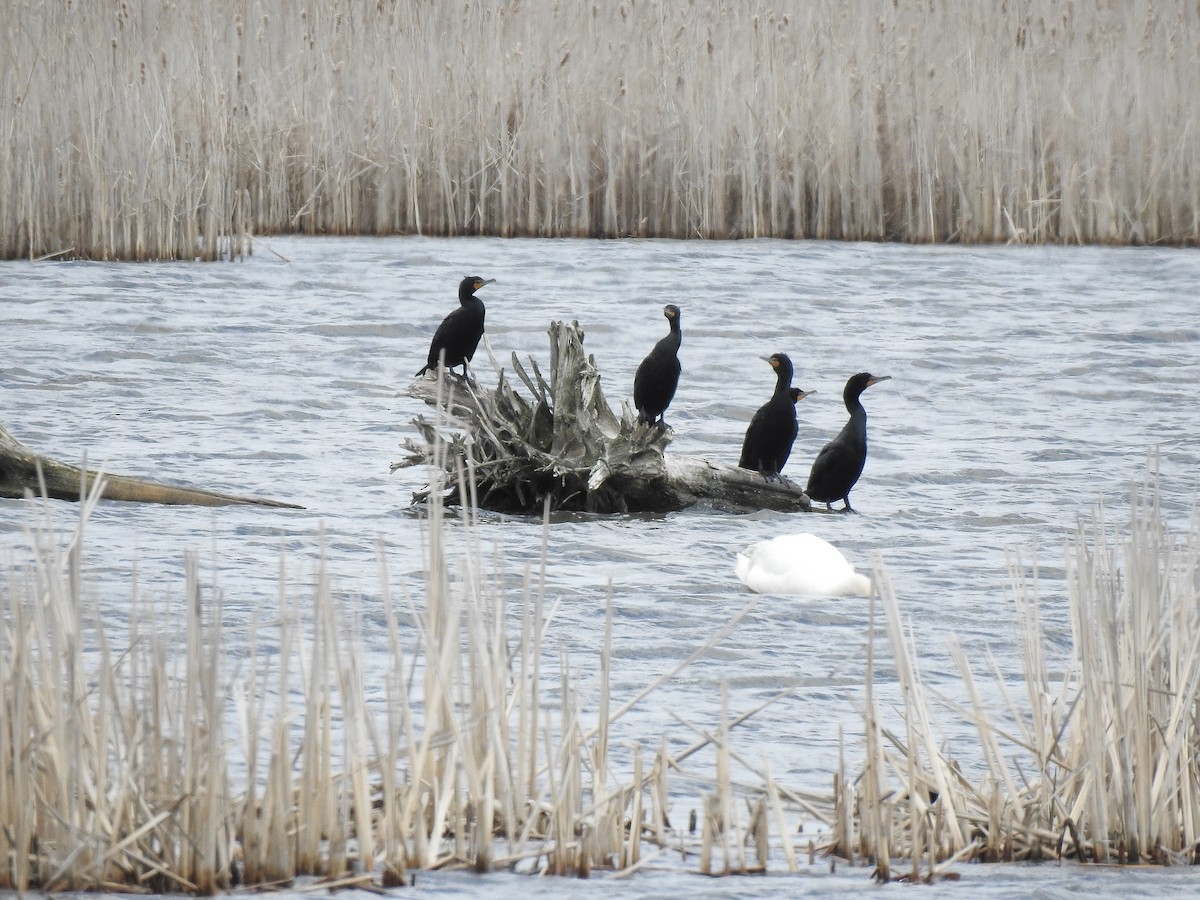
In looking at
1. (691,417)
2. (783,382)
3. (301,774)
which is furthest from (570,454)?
(301,774)

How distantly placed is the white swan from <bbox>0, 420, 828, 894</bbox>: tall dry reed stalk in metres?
2.08

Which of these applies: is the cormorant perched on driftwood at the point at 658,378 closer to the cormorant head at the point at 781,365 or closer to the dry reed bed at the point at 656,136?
the cormorant head at the point at 781,365

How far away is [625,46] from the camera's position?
43.9 ft

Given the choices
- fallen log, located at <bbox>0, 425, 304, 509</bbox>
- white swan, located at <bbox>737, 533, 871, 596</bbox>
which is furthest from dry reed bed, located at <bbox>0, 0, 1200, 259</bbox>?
white swan, located at <bbox>737, 533, 871, 596</bbox>

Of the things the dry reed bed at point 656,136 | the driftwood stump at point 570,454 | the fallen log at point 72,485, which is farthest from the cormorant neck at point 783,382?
the dry reed bed at point 656,136

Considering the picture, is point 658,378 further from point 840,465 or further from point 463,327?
point 463,327

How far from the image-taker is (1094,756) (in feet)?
10.1

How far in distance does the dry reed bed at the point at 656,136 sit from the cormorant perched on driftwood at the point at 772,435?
570cm

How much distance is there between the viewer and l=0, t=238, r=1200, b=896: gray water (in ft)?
15.4

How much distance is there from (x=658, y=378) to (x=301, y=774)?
13.9 ft

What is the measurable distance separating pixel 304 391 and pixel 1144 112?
6999 mm

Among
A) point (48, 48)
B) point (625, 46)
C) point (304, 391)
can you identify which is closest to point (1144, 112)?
point (625, 46)

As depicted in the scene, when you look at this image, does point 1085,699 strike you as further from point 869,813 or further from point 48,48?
point 48,48

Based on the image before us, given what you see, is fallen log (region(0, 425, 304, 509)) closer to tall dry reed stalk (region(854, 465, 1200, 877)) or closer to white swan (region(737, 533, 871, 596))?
white swan (region(737, 533, 871, 596))
